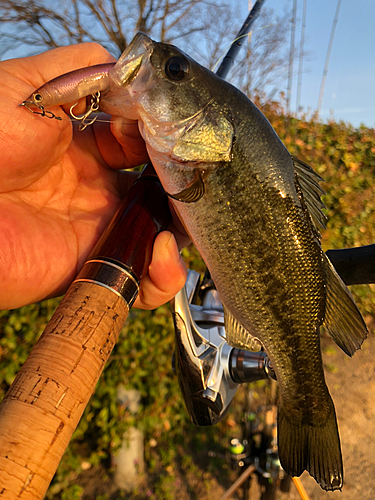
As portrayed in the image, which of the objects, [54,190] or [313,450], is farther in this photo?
[54,190]

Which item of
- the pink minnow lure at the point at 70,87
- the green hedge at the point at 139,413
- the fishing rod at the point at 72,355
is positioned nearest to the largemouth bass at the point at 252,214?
the pink minnow lure at the point at 70,87

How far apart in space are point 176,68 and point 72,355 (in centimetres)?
Answer: 109

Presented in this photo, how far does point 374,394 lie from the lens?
4078 millimetres

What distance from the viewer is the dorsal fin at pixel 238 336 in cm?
145

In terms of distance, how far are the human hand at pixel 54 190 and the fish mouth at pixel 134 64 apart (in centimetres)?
26

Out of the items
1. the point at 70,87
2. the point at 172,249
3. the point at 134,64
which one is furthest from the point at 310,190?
the point at 70,87

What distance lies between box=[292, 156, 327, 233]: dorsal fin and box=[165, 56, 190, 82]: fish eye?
55 cm

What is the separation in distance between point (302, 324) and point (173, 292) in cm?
58

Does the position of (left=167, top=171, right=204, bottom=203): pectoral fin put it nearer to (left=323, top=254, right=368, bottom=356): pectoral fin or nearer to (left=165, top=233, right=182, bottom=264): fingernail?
(left=165, top=233, right=182, bottom=264): fingernail

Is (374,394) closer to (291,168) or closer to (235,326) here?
(235,326)

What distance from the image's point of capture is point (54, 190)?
65.9 inches

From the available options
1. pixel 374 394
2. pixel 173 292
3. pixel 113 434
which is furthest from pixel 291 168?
pixel 374 394

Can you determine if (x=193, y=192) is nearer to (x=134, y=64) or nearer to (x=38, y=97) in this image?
(x=134, y=64)

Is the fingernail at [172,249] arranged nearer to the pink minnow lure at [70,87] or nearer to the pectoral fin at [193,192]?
the pectoral fin at [193,192]
